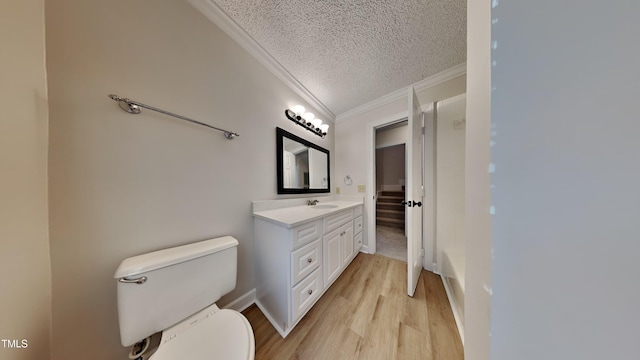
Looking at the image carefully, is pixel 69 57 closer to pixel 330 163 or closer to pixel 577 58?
pixel 577 58

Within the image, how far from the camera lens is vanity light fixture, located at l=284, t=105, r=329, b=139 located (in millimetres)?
1682

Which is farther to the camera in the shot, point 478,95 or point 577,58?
point 478,95

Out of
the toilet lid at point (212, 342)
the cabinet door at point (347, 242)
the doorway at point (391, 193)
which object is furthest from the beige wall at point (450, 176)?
the toilet lid at point (212, 342)

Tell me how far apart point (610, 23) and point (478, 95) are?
0.16 m

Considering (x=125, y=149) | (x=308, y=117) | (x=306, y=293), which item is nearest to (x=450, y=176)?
(x=308, y=117)

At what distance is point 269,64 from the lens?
1.45m

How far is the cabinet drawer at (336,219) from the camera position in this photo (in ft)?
4.46

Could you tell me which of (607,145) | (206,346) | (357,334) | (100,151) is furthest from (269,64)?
(357,334)

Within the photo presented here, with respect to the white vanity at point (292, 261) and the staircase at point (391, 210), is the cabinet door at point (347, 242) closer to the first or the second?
the white vanity at point (292, 261)

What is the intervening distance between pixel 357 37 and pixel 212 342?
209cm

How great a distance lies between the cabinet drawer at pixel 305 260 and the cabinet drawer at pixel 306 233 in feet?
0.14

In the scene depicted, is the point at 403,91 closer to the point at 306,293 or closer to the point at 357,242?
the point at 357,242

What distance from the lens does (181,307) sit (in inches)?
30.3

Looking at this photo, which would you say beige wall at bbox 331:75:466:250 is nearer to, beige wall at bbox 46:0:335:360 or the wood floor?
the wood floor
